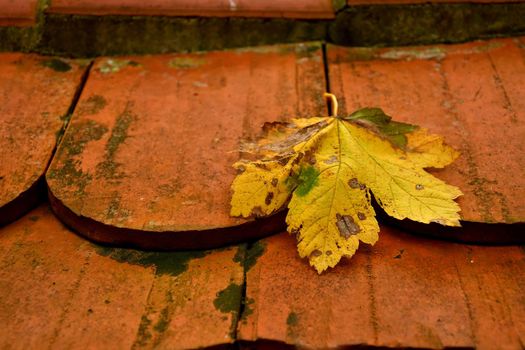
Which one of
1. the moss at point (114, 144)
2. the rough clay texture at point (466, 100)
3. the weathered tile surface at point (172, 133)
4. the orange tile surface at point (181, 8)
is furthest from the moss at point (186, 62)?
the rough clay texture at point (466, 100)

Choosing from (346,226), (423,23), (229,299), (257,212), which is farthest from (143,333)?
(423,23)

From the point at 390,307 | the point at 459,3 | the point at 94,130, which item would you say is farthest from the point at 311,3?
the point at 390,307

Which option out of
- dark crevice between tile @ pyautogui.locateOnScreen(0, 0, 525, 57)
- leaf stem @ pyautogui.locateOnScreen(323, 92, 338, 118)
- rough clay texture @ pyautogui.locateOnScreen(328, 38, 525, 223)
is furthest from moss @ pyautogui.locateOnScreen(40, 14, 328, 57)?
leaf stem @ pyautogui.locateOnScreen(323, 92, 338, 118)

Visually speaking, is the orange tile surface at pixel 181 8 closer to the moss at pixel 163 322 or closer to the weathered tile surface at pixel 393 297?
the weathered tile surface at pixel 393 297

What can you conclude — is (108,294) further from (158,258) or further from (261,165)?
(261,165)

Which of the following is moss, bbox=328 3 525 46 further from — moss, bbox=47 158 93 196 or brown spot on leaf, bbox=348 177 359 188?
moss, bbox=47 158 93 196

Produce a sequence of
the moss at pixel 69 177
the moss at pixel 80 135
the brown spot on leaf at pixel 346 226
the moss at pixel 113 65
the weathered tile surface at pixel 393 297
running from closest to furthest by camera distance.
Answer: the weathered tile surface at pixel 393 297
the brown spot on leaf at pixel 346 226
the moss at pixel 69 177
the moss at pixel 80 135
the moss at pixel 113 65
